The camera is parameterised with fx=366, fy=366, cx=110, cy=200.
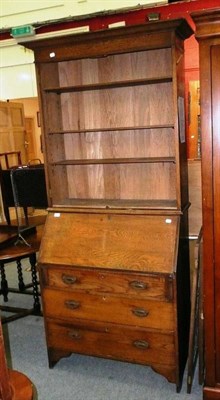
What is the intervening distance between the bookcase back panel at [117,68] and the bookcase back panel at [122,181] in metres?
0.57

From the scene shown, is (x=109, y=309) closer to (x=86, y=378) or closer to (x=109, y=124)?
Result: (x=86, y=378)

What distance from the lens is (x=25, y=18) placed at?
3449 mm

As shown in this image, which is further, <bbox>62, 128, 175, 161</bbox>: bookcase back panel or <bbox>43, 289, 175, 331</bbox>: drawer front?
<bbox>62, 128, 175, 161</bbox>: bookcase back panel

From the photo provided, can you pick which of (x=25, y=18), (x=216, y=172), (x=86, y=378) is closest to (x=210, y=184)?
(x=216, y=172)

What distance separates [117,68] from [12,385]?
1950 millimetres

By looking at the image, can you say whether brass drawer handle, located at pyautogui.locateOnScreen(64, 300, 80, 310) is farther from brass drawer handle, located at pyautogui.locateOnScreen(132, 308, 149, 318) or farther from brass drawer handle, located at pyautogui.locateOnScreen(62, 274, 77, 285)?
brass drawer handle, located at pyautogui.locateOnScreen(132, 308, 149, 318)

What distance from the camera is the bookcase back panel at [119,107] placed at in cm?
231

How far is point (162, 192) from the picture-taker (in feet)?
7.90

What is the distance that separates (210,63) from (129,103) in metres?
0.79

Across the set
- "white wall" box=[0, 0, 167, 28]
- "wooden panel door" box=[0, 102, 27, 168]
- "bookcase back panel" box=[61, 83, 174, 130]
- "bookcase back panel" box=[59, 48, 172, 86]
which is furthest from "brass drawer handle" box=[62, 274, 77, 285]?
"wooden panel door" box=[0, 102, 27, 168]

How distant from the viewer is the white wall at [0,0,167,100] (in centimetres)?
316

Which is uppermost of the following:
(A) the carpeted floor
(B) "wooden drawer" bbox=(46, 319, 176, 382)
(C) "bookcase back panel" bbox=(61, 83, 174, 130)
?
(C) "bookcase back panel" bbox=(61, 83, 174, 130)

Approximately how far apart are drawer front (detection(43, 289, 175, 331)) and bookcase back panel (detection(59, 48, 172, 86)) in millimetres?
1375

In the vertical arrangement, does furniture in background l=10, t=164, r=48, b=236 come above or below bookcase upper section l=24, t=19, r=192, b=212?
below
